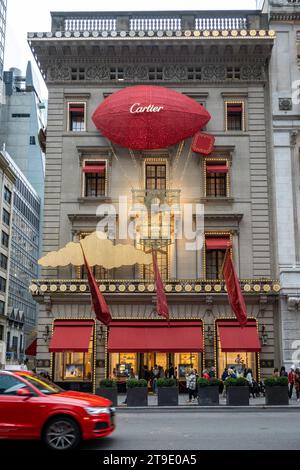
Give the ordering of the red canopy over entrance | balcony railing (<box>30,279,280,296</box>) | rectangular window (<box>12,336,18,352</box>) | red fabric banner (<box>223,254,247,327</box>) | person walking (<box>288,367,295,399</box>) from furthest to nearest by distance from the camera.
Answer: rectangular window (<box>12,336,18,352</box>)
the red canopy over entrance
balcony railing (<box>30,279,280,296</box>)
person walking (<box>288,367,295,399</box>)
red fabric banner (<box>223,254,247,327</box>)

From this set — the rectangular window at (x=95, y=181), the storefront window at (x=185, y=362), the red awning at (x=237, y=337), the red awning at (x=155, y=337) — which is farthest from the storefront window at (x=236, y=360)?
the rectangular window at (x=95, y=181)

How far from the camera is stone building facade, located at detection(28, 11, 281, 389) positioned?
33688 millimetres

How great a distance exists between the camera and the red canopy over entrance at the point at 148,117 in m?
33.9

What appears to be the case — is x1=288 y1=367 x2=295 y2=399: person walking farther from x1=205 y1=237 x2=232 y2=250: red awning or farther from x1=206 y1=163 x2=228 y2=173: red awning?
x1=206 y1=163 x2=228 y2=173: red awning

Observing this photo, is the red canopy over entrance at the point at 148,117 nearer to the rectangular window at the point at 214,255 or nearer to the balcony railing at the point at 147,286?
the rectangular window at the point at 214,255

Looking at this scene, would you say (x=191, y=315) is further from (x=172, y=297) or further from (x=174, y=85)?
(x=174, y=85)

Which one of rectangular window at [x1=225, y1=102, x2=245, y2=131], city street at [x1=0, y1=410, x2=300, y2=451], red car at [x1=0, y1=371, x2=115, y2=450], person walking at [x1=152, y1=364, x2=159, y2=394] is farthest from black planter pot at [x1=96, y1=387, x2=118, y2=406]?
rectangular window at [x1=225, y1=102, x2=245, y2=131]

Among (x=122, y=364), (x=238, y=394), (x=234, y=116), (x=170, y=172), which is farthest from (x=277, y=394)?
(x=234, y=116)

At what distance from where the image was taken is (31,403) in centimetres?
1251

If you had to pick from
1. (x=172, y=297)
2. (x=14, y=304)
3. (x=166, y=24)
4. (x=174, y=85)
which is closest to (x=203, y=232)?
(x=172, y=297)

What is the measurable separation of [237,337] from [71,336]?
9330 millimetres

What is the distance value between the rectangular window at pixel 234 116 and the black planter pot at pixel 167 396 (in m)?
18.2

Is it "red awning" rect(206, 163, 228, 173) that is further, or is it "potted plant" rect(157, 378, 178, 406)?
"red awning" rect(206, 163, 228, 173)

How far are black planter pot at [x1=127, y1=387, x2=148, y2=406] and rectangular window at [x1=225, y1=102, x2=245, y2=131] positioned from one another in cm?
1862
